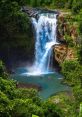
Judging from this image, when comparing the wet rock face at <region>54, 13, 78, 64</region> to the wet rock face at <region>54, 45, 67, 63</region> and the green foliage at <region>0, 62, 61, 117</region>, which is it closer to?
the wet rock face at <region>54, 45, 67, 63</region>

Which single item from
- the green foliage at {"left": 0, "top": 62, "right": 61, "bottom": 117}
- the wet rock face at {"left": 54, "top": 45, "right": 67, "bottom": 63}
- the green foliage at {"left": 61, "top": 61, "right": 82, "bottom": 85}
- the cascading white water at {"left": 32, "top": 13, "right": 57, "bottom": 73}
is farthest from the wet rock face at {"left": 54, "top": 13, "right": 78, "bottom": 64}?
the green foliage at {"left": 0, "top": 62, "right": 61, "bottom": 117}

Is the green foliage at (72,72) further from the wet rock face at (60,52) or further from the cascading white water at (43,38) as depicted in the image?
the cascading white water at (43,38)

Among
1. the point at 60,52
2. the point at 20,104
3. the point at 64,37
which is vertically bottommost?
the point at 60,52

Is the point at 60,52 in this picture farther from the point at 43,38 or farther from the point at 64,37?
the point at 43,38

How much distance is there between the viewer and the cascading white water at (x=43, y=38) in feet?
127

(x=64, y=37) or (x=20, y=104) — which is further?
(x=64, y=37)

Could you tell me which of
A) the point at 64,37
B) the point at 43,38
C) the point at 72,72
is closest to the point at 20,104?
the point at 72,72

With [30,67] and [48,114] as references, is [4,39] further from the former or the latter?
[48,114]

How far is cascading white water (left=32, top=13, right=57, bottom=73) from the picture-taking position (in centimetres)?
3856

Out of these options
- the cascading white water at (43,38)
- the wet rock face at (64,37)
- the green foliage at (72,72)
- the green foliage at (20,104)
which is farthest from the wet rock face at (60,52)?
the green foliage at (20,104)

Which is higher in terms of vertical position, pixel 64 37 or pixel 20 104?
pixel 20 104

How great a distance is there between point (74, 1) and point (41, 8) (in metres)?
3.73

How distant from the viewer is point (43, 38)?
39406mm

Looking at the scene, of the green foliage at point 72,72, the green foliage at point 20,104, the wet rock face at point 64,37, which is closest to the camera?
the green foliage at point 20,104
